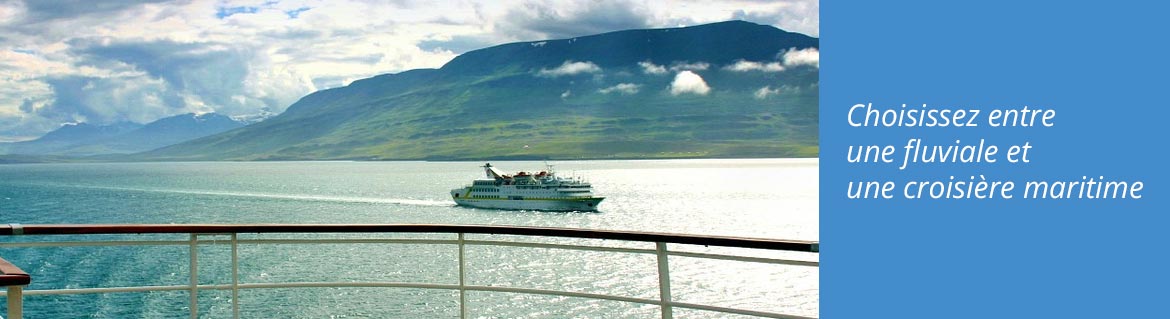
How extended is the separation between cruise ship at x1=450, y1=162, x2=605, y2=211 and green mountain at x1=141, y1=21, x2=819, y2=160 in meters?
84.5

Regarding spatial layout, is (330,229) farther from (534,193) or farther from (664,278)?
(534,193)

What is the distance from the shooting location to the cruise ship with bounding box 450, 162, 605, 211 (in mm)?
57125

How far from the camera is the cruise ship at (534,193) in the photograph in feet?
187

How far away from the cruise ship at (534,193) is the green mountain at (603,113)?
84.5 meters

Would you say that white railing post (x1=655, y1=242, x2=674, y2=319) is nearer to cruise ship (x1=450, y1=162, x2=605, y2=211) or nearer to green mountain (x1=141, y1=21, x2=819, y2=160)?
cruise ship (x1=450, y1=162, x2=605, y2=211)

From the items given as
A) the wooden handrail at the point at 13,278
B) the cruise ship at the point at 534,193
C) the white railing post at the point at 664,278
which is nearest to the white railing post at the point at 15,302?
the wooden handrail at the point at 13,278

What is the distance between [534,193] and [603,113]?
378 ft

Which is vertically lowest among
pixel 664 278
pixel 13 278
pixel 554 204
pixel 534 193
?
pixel 664 278

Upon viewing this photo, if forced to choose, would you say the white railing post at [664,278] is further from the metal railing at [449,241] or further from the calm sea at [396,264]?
the calm sea at [396,264]

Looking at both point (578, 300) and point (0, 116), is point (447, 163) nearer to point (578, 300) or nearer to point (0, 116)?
point (0, 116)

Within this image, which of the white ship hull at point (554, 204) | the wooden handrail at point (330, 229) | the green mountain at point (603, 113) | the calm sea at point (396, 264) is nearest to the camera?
the wooden handrail at point (330, 229)

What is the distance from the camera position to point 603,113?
172000 mm

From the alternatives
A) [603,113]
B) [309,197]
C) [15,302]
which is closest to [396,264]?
[15,302]
